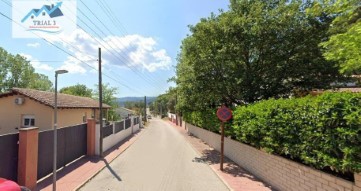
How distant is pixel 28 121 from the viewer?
764 inches

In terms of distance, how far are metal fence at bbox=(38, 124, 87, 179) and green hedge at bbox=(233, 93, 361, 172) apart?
8.00m

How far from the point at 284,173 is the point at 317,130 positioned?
8.54ft

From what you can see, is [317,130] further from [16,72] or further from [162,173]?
[16,72]

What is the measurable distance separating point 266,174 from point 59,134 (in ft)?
27.8

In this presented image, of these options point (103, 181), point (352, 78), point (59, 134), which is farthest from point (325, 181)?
point (352, 78)

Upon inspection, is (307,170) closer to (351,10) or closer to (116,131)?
(351,10)

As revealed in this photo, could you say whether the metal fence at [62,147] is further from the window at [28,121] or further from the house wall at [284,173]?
the house wall at [284,173]

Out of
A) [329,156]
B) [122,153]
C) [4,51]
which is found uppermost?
[4,51]

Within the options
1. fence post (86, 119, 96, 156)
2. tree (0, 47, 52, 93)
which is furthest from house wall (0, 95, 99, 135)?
tree (0, 47, 52, 93)

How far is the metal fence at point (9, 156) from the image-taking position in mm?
7785

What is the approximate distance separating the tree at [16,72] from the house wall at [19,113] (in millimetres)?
31981

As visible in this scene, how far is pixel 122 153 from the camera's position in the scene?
17.2 metres

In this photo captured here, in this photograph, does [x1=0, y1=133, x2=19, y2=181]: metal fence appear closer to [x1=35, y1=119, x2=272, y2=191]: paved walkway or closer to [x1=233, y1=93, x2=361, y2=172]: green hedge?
[x1=35, y1=119, x2=272, y2=191]: paved walkway

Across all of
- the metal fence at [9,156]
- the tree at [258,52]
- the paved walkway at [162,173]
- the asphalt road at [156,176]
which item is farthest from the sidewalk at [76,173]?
the tree at [258,52]
